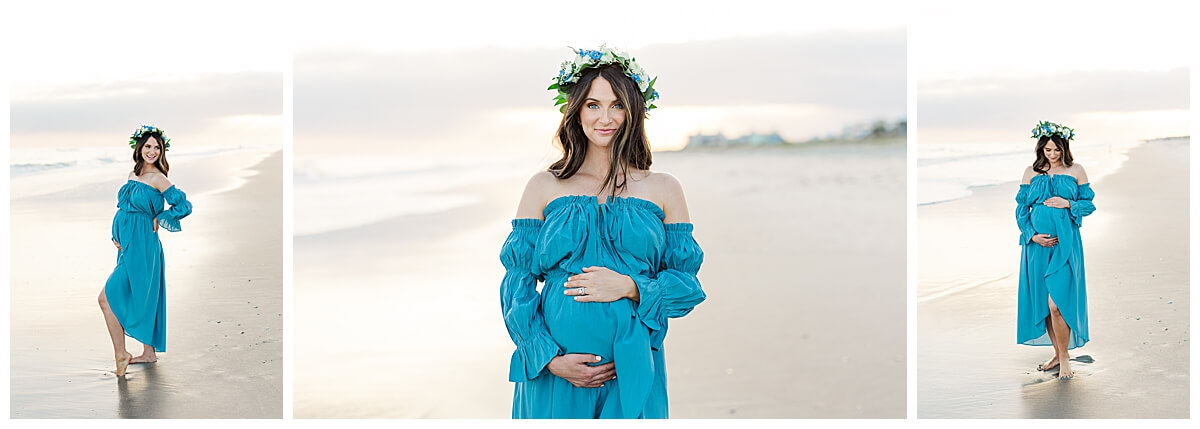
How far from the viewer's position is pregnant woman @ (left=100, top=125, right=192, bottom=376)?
503 centimetres

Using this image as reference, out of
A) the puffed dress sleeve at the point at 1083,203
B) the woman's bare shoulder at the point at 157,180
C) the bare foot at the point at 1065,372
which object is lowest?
the bare foot at the point at 1065,372

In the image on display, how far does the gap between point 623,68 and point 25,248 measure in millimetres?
3667

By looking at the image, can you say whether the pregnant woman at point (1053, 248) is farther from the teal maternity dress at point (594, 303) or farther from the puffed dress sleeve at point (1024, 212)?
the teal maternity dress at point (594, 303)

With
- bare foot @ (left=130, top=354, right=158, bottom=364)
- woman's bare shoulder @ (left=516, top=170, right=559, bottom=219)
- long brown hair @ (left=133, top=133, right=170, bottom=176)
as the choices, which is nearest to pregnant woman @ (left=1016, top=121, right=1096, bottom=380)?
woman's bare shoulder @ (left=516, top=170, right=559, bottom=219)

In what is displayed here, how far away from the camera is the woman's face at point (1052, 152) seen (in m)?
5.25

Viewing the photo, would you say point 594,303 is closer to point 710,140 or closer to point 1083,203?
point 1083,203

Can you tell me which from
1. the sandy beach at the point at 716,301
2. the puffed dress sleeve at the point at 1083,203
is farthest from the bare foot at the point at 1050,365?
the sandy beach at the point at 716,301

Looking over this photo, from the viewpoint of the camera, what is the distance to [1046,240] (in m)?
5.35

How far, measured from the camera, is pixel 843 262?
375 inches

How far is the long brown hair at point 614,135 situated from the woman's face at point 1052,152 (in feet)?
9.54

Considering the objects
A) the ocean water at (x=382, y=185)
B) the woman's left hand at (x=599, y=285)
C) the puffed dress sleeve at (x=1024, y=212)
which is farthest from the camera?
the ocean water at (x=382, y=185)

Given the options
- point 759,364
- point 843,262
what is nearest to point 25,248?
point 759,364

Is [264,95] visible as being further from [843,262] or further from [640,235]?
[843,262]

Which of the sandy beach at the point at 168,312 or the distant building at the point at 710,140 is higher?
the distant building at the point at 710,140
